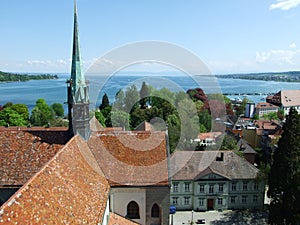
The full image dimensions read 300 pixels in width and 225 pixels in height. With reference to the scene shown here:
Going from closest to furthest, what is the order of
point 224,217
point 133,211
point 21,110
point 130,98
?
point 133,211 → point 224,217 → point 130,98 → point 21,110

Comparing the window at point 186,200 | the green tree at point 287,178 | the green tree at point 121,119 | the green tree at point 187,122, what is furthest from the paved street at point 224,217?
the green tree at point 121,119

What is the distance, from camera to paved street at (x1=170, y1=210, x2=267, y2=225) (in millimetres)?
34156

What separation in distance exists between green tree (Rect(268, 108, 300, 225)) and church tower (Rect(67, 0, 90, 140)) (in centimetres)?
2205

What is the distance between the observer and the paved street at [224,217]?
34156 mm

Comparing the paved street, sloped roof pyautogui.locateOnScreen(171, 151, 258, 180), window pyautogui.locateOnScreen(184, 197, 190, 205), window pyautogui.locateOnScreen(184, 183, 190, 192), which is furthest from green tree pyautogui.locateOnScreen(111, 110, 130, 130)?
the paved street

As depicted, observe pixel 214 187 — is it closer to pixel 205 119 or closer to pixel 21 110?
pixel 205 119

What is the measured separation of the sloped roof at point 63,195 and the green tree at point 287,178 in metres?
20.2

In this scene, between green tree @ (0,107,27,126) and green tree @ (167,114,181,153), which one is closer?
green tree @ (167,114,181,153)

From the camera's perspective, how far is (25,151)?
68.8ft

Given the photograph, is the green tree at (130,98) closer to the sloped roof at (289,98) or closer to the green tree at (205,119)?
the green tree at (205,119)

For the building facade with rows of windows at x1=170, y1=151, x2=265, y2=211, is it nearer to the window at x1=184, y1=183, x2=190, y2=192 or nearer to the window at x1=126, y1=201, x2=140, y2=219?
the window at x1=184, y1=183, x2=190, y2=192

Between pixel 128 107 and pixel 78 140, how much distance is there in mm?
37120

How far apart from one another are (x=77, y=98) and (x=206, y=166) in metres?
22.3

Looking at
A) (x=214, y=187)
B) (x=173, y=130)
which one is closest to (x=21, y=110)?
(x=173, y=130)
